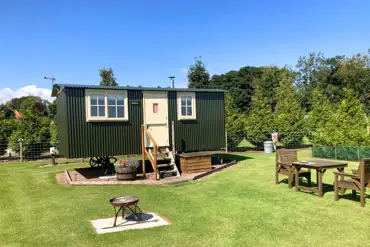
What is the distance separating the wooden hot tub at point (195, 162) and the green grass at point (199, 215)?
202 cm

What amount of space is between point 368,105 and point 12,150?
3752cm

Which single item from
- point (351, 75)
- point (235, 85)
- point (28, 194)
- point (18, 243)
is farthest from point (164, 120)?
point (235, 85)

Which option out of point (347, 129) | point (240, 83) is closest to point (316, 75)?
point (240, 83)

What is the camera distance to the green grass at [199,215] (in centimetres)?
481

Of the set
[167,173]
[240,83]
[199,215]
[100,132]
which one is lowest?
[199,215]

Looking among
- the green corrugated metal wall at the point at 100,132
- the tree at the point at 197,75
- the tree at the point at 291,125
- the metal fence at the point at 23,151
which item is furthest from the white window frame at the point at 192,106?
the tree at the point at 197,75

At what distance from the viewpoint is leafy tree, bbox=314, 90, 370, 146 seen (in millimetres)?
14141

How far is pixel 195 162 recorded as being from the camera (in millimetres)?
11891

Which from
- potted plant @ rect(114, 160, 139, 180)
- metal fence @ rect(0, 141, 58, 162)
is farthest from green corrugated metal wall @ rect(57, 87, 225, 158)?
metal fence @ rect(0, 141, 58, 162)

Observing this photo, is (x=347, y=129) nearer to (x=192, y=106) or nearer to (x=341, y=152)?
(x=341, y=152)

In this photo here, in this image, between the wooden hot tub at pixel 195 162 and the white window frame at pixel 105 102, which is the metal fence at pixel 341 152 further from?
the white window frame at pixel 105 102

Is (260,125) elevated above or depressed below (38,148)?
above

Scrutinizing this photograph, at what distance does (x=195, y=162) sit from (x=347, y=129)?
836 cm

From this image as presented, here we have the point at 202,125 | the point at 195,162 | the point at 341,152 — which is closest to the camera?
the point at 195,162
